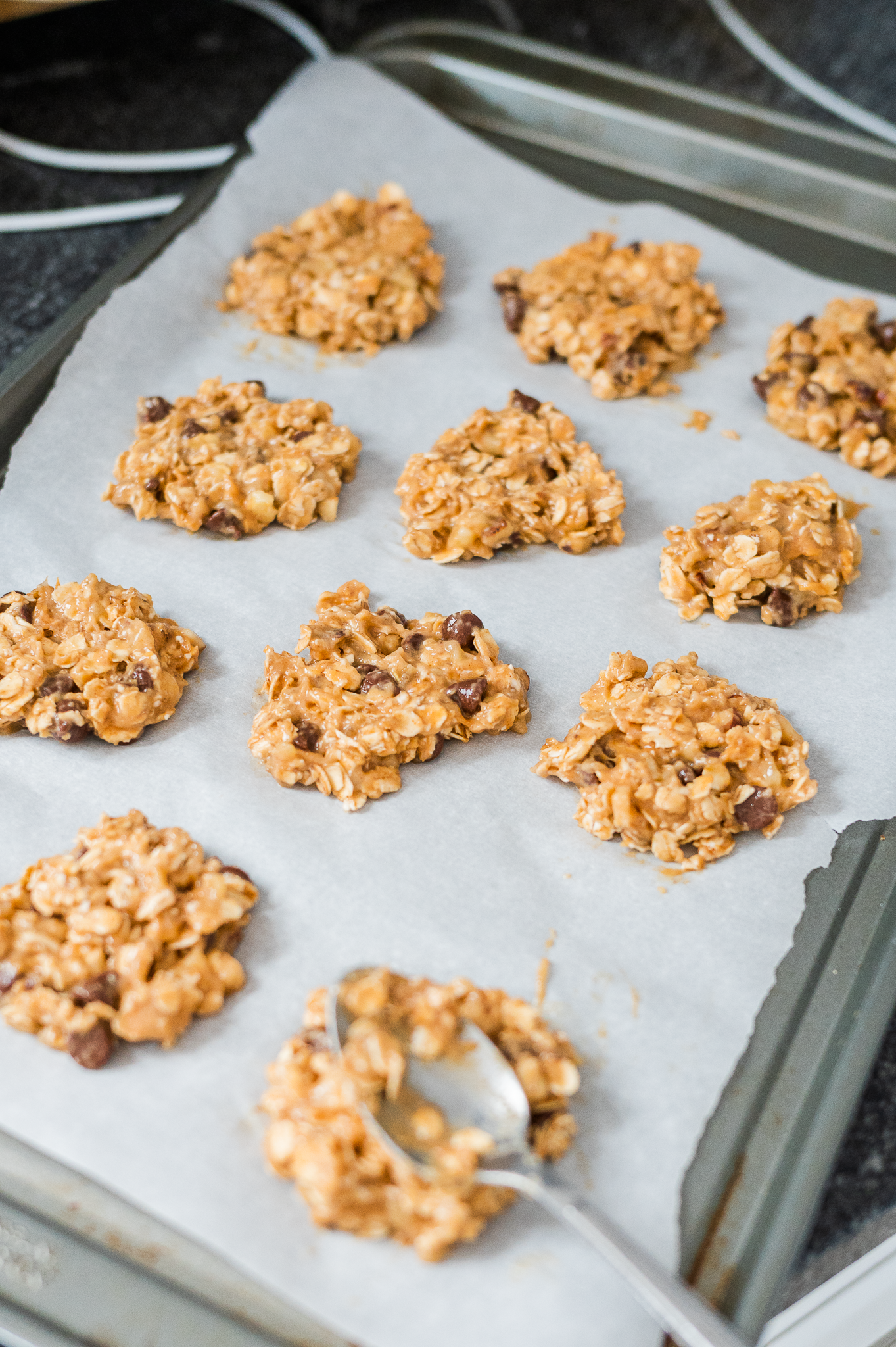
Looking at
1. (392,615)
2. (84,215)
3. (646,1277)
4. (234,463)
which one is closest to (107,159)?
(84,215)

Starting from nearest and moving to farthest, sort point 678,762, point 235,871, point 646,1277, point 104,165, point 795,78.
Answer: point 646,1277, point 235,871, point 678,762, point 104,165, point 795,78

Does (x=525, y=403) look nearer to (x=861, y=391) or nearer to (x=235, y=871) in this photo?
(x=861, y=391)

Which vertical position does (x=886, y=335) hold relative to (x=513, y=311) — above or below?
above

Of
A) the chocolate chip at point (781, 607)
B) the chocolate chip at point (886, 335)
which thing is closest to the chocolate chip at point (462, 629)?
the chocolate chip at point (781, 607)

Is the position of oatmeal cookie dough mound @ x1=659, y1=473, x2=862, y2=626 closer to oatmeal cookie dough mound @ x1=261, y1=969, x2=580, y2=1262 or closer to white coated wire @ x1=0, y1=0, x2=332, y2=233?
oatmeal cookie dough mound @ x1=261, y1=969, x2=580, y2=1262

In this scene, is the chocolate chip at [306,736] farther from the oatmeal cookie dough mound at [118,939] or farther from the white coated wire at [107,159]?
the white coated wire at [107,159]

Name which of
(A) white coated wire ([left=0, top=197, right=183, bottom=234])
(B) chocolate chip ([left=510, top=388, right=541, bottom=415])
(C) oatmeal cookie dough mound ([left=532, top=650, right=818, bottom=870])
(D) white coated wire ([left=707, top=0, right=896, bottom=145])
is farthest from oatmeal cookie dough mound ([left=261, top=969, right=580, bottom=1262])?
(D) white coated wire ([left=707, top=0, right=896, bottom=145])
